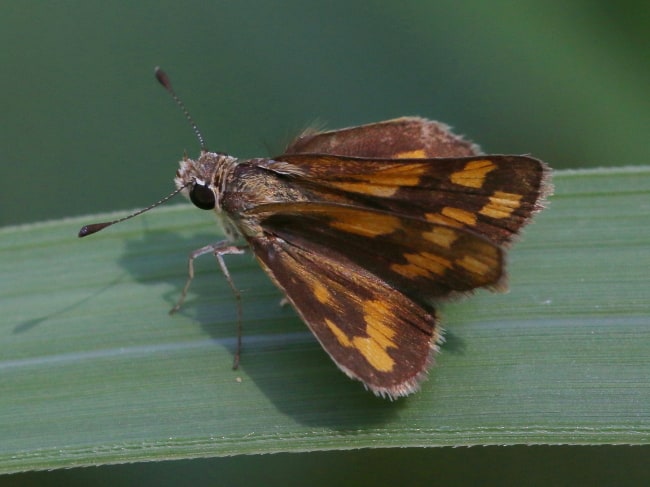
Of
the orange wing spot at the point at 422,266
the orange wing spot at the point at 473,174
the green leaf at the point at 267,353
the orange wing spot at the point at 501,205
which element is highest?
the orange wing spot at the point at 473,174

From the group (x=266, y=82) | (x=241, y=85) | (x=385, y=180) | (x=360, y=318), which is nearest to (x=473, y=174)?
(x=385, y=180)

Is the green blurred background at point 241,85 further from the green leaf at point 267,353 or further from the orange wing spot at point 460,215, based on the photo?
the orange wing spot at point 460,215

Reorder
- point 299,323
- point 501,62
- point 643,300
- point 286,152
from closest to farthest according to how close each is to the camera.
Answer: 1. point 643,300
2. point 299,323
3. point 286,152
4. point 501,62

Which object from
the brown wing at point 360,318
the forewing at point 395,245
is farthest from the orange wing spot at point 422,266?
the brown wing at point 360,318

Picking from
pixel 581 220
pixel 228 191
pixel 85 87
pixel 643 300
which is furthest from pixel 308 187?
pixel 85 87

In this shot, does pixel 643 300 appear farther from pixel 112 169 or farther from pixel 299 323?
pixel 112 169

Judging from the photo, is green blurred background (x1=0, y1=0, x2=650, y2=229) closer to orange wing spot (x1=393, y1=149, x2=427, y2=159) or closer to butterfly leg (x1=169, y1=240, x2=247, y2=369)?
orange wing spot (x1=393, y1=149, x2=427, y2=159)

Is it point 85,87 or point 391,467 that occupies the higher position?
point 85,87

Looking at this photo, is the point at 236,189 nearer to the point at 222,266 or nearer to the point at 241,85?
the point at 222,266
